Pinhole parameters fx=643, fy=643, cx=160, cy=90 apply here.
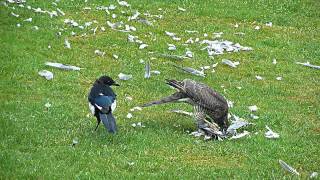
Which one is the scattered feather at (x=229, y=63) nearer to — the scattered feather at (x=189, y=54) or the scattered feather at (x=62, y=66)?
the scattered feather at (x=189, y=54)

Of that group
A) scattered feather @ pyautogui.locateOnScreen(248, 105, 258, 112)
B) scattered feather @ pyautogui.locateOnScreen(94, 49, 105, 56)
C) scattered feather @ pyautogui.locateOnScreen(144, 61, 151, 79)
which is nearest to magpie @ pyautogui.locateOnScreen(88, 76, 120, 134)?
scattered feather @ pyautogui.locateOnScreen(248, 105, 258, 112)

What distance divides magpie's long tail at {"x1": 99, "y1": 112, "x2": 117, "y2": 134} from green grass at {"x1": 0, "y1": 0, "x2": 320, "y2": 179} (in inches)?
15.7

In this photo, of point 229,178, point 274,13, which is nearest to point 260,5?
point 274,13

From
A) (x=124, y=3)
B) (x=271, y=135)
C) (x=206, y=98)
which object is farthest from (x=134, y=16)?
(x=271, y=135)

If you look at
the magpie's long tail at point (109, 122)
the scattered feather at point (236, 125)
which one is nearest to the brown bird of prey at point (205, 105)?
the scattered feather at point (236, 125)

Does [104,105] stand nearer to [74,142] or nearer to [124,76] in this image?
[74,142]

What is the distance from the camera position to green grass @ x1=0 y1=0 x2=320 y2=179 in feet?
42.6

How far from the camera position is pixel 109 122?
13.8m

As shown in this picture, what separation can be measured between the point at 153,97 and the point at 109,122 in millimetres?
4402

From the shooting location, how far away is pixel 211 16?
91.8 feet

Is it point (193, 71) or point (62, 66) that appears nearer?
point (62, 66)

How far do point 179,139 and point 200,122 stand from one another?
1001mm

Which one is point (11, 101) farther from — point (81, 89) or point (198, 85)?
point (198, 85)

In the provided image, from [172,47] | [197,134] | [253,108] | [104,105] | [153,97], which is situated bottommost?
[172,47]
